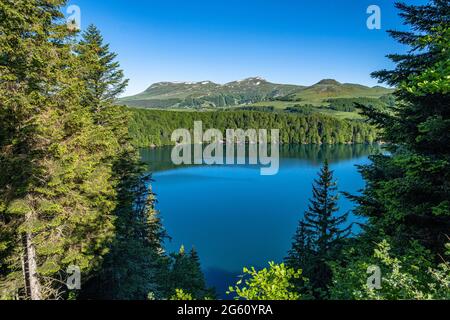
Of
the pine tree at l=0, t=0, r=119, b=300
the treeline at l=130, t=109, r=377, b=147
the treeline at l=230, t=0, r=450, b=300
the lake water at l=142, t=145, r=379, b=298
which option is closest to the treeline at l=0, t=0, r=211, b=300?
the pine tree at l=0, t=0, r=119, b=300

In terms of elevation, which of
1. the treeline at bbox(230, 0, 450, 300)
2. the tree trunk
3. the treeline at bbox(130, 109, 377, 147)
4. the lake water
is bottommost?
the lake water

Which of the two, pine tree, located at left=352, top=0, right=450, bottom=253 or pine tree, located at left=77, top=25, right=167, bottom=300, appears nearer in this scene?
pine tree, located at left=352, top=0, right=450, bottom=253

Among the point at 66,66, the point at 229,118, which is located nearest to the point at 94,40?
the point at 66,66

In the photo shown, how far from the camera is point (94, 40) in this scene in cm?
1562

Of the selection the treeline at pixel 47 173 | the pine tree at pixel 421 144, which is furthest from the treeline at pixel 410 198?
the treeline at pixel 47 173

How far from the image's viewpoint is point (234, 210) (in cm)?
4228

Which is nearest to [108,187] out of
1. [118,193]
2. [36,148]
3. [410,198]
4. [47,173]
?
[118,193]

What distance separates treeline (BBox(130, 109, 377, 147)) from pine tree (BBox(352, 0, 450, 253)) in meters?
118

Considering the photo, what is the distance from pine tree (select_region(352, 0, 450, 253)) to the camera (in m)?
6.32

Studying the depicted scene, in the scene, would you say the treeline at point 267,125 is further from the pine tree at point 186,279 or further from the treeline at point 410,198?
the treeline at point 410,198

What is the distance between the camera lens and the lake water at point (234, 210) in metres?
28.6

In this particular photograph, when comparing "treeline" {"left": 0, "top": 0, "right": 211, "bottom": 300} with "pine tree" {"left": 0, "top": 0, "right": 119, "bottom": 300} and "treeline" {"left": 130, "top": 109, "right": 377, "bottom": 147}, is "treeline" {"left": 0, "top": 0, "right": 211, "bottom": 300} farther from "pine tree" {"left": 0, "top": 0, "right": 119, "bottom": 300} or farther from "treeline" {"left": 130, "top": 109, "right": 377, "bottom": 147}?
"treeline" {"left": 130, "top": 109, "right": 377, "bottom": 147}

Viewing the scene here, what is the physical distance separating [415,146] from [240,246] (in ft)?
83.6
